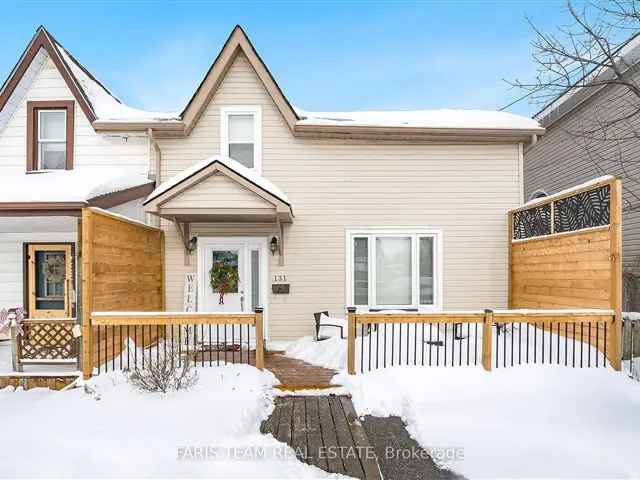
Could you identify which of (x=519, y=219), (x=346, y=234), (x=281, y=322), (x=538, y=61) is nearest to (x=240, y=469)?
(x=281, y=322)

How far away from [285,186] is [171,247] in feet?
9.77

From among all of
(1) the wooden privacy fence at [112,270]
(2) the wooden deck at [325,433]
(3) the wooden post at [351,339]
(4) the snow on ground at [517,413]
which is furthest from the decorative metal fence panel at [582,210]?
Result: (1) the wooden privacy fence at [112,270]

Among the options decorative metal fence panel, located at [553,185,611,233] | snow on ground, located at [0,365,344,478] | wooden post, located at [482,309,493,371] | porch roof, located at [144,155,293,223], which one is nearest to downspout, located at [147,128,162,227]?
porch roof, located at [144,155,293,223]

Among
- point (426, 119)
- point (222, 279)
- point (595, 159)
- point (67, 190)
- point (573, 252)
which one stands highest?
point (426, 119)

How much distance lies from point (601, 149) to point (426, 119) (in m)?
6.76

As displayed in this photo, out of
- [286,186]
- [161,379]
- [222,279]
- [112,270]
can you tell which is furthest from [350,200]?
[161,379]

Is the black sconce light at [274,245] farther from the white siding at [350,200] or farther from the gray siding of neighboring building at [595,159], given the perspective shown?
the gray siding of neighboring building at [595,159]

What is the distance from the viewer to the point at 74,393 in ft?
17.2

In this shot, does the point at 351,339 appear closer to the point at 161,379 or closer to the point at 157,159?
the point at 161,379

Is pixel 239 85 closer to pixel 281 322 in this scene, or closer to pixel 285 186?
pixel 285 186

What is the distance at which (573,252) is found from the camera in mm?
6668

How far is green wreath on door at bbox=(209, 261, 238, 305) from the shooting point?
8258 mm

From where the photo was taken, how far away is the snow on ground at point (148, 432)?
3.58m

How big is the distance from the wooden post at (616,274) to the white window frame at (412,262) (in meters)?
3.37
